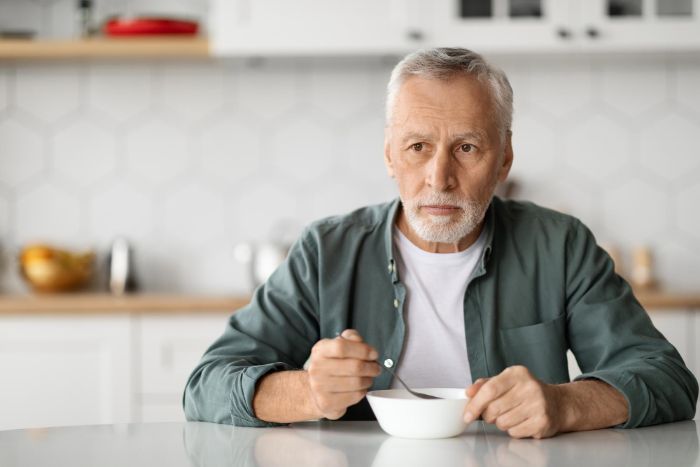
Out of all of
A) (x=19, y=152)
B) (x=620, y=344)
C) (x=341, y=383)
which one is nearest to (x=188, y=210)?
(x=19, y=152)

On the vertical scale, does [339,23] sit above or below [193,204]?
above

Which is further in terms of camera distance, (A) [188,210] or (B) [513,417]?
(A) [188,210]

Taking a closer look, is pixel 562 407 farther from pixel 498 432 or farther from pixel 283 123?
pixel 283 123

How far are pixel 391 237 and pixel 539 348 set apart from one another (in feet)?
1.10

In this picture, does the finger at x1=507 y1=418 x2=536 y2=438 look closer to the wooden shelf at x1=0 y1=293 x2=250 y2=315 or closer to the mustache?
the mustache

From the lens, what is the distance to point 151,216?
3580 millimetres

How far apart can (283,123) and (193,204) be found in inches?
17.0

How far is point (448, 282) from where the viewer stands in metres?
1.87

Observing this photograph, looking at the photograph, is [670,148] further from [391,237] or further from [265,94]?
[391,237]

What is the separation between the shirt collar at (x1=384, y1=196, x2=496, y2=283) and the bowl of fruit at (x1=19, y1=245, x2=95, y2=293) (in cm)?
175

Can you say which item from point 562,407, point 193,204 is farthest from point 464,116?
A: point 193,204

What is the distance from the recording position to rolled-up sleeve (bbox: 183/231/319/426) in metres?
1.54

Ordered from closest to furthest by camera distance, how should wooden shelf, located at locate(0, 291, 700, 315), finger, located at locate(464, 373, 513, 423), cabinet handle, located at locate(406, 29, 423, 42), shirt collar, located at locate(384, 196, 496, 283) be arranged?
finger, located at locate(464, 373, 513, 423), shirt collar, located at locate(384, 196, 496, 283), wooden shelf, located at locate(0, 291, 700, 315), cabinet handle, located at locate(406, 29, 423, 42)

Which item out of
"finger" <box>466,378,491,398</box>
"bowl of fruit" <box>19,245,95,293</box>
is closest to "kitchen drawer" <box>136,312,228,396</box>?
"bowl of fruit" <box>19,245,95,293</box>
